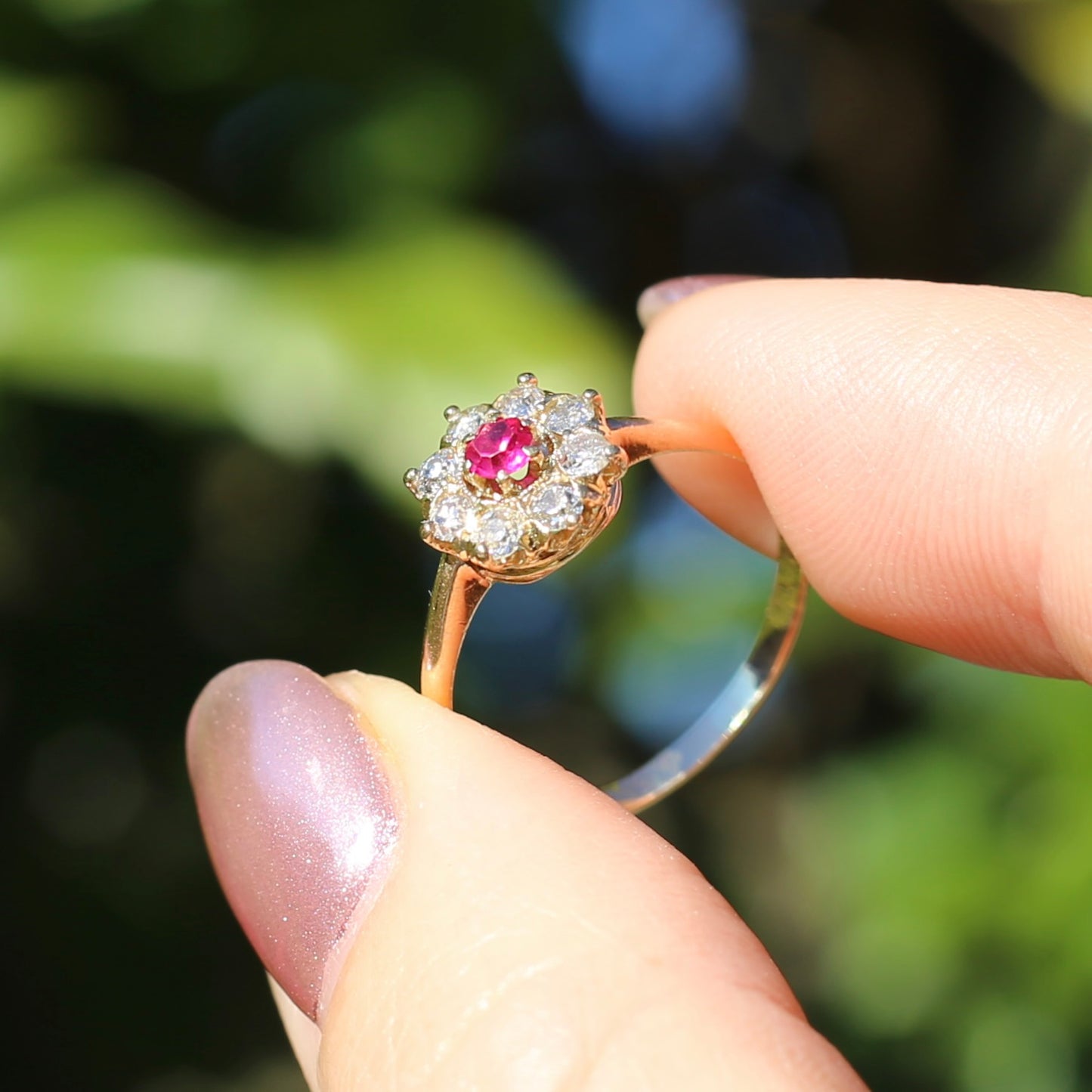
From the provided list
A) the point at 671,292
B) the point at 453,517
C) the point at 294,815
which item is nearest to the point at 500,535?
the point at 453,517

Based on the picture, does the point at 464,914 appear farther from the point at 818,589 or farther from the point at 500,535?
the point at 818,589

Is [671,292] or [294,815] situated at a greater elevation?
[671,292]

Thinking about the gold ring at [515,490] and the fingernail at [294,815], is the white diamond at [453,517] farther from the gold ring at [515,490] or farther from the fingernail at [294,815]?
the fingernail at [294,815]

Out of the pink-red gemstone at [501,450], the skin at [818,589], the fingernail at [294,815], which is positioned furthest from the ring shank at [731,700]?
the fingernail at [294,815]

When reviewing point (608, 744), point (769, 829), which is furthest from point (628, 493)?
point (769, 829)

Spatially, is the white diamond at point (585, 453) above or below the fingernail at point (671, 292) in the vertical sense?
below

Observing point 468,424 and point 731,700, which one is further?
point 731,700

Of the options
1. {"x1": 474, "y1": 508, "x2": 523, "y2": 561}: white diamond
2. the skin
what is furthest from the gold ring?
the skin
